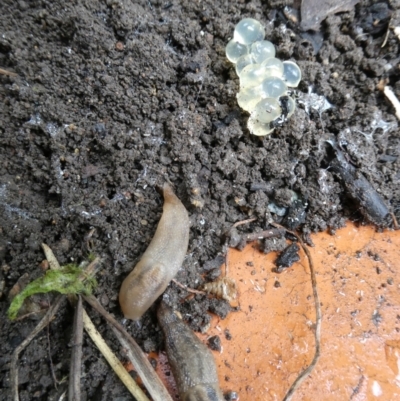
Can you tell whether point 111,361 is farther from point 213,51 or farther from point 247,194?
point 213,51

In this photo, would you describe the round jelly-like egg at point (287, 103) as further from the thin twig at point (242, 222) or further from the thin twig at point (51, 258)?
the thin twig at point (51, 258)

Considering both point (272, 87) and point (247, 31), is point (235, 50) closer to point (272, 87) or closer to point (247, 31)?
point (247, 31)

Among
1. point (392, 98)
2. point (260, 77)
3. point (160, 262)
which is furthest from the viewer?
point (392, 98)

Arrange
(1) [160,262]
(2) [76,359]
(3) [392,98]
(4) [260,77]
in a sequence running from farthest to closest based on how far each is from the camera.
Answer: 1. (3) [392,98]
2. (4) [260,77]
3. (1) [160,262]
4. (2) [76,359]

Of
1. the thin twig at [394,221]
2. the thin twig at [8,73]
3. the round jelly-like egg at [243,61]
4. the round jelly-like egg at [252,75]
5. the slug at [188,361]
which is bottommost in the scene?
the slug at [188,361]

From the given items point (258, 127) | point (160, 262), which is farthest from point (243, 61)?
point (160, 262)

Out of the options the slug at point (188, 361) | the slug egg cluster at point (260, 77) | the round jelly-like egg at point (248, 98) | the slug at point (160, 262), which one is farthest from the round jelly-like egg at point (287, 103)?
the slug at point (188, 361)

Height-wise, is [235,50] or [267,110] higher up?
[235,50]

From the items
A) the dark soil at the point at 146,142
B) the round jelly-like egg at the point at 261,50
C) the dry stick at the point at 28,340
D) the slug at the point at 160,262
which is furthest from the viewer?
the round jelly-like egg at the point at 261,50
